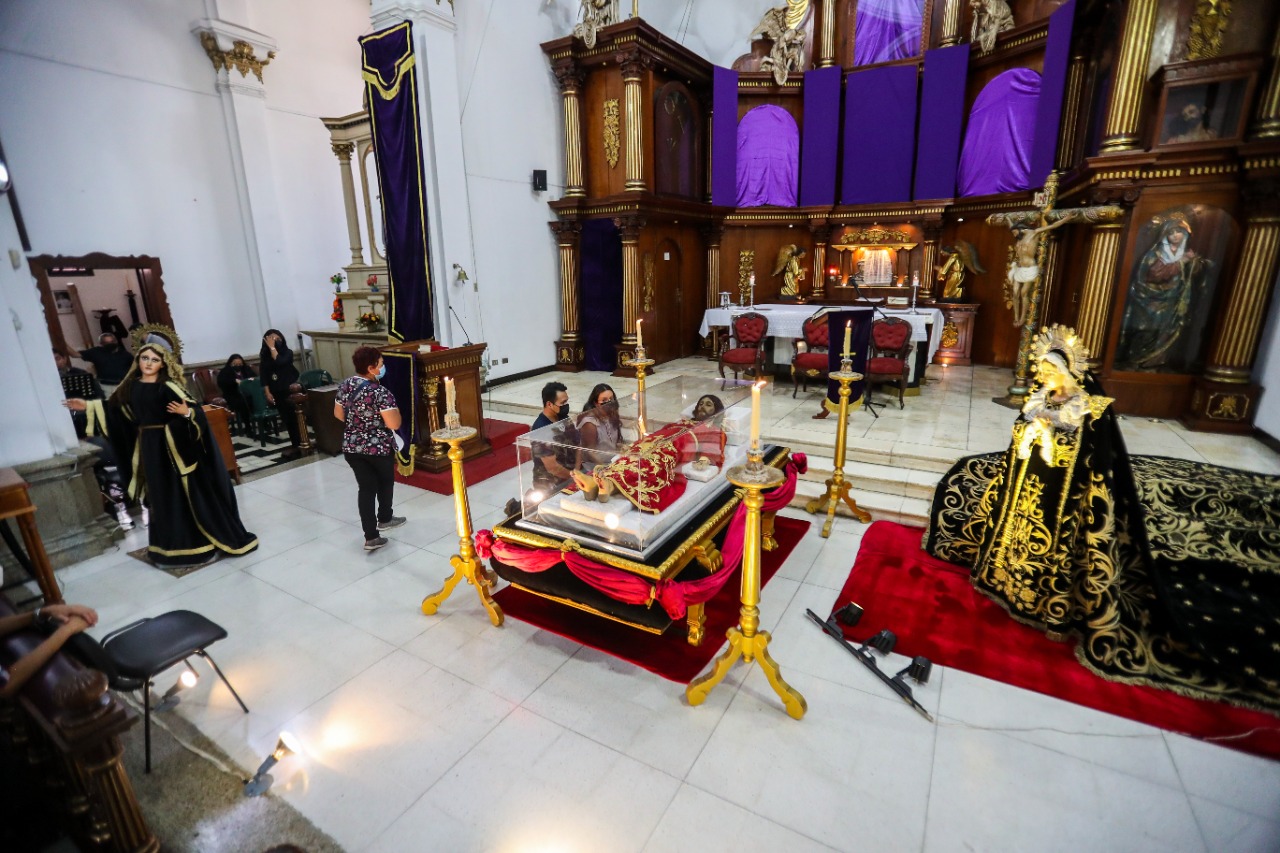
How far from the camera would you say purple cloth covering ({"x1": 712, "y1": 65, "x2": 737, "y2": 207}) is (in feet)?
36.0

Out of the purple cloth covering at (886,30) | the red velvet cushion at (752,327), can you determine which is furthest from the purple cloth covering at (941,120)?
the red velvet cushion at (752,327)

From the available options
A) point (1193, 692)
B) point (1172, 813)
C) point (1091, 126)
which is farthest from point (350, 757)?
point (1091, 126)

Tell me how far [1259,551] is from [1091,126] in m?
6.84

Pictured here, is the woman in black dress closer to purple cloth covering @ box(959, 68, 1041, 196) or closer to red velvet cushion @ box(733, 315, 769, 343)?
red velvet cushion @ box(733, 315, 769, 343)

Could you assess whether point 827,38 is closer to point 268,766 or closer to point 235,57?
point 235,57

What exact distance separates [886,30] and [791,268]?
4464 mm

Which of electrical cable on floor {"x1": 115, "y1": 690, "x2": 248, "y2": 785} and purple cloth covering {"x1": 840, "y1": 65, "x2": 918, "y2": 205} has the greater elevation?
purple cloth covering {"x1": 840, "y1": 65, "x2": 918, "y2": 205}

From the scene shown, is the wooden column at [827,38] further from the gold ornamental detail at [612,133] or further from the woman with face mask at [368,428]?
the woman with face mask at [368,428]

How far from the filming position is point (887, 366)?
753 cm

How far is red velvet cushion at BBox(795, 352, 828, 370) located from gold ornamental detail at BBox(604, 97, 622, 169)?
4.94 meters

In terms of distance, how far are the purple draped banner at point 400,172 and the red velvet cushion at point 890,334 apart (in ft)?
20.0

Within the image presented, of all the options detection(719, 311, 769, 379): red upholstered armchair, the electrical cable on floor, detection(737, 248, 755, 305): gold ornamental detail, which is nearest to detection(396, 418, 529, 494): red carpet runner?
the electrical cable on floor

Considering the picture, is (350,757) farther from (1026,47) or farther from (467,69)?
(1026,47)

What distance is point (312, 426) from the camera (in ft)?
24.6
